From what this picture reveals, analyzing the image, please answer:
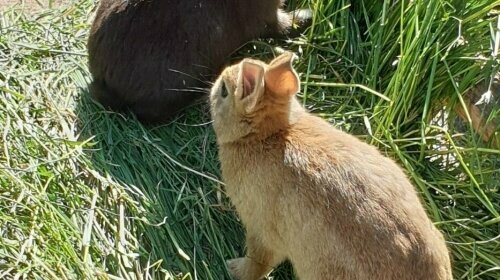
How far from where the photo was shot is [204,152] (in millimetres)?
3838

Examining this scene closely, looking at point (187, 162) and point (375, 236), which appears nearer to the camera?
point (375, 236)

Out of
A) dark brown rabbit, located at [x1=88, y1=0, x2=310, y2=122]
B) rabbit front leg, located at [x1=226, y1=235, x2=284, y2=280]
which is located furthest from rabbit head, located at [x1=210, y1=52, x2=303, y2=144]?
dark brown rabbit, located at [x1=88, y1=0, x2=310, y2=122]

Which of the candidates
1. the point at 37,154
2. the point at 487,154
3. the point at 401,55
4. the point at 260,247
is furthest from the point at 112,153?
the point at 487,154

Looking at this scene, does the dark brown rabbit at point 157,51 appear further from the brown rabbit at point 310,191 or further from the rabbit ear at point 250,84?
the rabbit ear at point 250,84

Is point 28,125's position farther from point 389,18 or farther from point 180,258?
point 389,18

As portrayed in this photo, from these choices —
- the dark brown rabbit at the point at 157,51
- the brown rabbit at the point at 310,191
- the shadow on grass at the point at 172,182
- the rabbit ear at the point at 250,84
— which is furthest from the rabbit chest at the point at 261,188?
the dark brown rabbit at the point at 157,51

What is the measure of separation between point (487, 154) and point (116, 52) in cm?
173

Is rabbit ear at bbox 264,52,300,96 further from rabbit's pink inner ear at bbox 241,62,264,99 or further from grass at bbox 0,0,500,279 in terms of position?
grass at bbox 0,0,500,279

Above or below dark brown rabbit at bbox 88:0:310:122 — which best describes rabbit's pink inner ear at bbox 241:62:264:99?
above

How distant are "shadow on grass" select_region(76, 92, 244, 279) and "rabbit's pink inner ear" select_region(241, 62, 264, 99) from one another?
761 mm

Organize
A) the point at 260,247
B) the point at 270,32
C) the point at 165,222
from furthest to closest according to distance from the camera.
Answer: the point at 270,32, the point at 165,222, the point at 260,247

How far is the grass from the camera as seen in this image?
3.41 m

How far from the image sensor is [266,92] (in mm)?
3045

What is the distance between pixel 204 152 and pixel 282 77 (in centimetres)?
94
